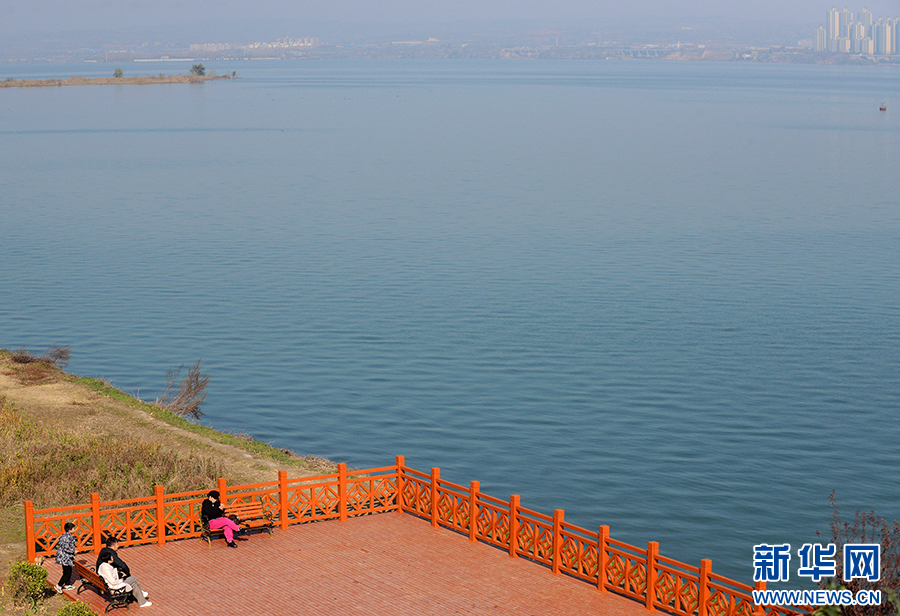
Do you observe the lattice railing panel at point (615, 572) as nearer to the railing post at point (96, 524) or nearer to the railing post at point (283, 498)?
the railing post at point (283, 498)

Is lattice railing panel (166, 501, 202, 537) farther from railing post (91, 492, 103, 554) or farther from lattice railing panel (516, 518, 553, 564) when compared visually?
lattice railing panel (516, 518, 553, 564)

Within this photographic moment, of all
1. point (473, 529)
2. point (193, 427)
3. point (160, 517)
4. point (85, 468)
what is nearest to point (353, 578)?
point (473, 529)

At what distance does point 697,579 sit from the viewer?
54.3ft

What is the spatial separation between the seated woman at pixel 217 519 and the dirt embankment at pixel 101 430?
3955 mm

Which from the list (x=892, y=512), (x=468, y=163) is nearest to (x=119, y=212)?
(x=468, y=163)

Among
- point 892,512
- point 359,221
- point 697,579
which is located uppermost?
point 359,221

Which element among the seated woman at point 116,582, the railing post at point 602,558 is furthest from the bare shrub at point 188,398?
the railing post at point 602,558

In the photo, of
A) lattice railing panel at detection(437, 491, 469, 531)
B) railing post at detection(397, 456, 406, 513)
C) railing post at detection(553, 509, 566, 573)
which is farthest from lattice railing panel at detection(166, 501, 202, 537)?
railing post at detection(553, 509, 566, 573)

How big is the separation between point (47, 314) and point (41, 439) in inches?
995

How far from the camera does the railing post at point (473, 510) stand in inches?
792

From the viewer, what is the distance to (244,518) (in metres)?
20.4

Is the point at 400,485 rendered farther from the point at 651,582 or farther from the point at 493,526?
the point at 651,582

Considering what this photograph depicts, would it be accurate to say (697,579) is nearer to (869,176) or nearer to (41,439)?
(41,439)

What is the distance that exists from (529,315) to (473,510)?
28914mm
